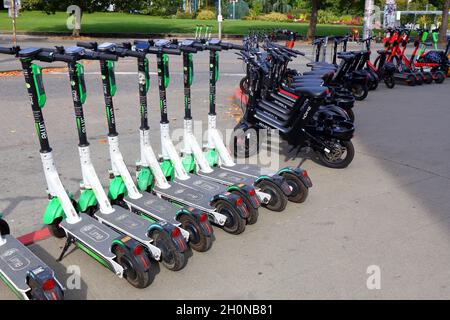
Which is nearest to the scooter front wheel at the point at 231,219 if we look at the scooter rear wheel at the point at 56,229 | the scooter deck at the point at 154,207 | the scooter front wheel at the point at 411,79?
the scooter deck at the point at 154,207

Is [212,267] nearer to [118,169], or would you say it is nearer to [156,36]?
[118,169]

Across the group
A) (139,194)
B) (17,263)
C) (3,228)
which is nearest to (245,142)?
(139,194)

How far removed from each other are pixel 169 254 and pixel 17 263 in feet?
3.72

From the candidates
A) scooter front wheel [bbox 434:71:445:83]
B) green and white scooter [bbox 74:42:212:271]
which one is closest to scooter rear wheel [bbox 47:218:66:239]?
green and white scooter [bbox 74:42:212:271]


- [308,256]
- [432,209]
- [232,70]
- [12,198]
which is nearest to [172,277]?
[308,256]

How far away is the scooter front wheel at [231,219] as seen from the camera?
12.9 feet

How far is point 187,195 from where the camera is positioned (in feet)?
14.2

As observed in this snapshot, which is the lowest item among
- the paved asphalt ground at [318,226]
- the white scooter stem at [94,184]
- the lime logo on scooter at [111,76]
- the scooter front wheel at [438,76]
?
the paved asphalt ground at [318,226]

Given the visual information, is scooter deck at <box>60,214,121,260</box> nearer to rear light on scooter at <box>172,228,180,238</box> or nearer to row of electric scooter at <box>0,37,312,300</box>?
row of electric scooter at <box>0,37,312,300</box>

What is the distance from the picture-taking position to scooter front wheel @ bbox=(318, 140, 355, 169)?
5.66 metres

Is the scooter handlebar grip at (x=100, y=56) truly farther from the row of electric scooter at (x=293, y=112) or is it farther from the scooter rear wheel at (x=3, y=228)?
the row of electric scooter at (x=293, y=112)

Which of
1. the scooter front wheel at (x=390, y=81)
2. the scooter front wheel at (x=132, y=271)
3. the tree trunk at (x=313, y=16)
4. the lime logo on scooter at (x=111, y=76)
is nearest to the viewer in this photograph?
the scooter front wheel at (x=132, y=271)

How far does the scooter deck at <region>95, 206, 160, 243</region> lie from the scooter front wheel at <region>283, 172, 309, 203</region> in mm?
1618

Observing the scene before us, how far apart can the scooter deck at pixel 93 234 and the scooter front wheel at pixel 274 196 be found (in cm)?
161
